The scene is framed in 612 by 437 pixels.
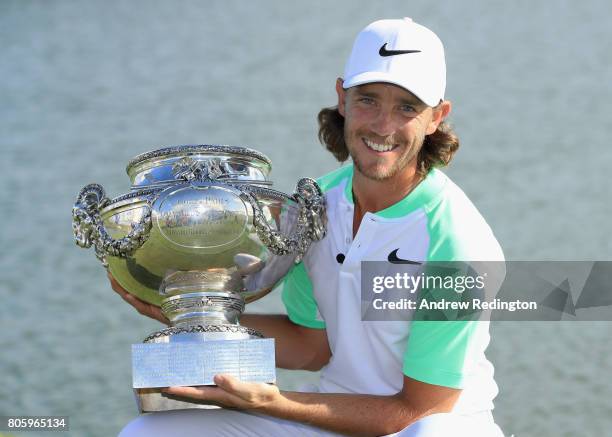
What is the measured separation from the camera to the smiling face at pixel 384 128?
7.02 ft

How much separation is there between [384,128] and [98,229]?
584 mm

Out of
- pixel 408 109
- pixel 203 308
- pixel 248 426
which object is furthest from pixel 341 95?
pixel 248 426

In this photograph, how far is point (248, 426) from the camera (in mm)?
2143

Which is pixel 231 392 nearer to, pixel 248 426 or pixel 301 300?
pixel 248 426

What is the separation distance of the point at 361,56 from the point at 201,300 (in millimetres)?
583

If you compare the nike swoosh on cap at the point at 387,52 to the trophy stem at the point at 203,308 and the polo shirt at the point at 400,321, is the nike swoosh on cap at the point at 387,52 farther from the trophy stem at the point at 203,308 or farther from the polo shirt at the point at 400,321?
the trophy stem at the point at 203,308

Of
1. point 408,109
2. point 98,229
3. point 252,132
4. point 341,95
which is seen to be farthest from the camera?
point 252,132

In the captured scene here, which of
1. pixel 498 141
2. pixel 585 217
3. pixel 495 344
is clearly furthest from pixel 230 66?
pixel 495 344

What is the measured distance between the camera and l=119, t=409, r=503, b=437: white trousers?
1.97 metres

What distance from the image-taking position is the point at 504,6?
10039mm

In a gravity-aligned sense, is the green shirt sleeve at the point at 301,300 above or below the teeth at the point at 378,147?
below

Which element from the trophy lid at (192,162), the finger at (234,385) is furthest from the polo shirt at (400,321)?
the finger at (234,385)

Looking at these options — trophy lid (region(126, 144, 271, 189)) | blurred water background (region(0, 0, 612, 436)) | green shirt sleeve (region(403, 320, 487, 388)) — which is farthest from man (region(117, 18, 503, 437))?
blurred water background (region(0, 0, 612, 436))

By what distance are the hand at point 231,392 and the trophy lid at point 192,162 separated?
15.9 inches
